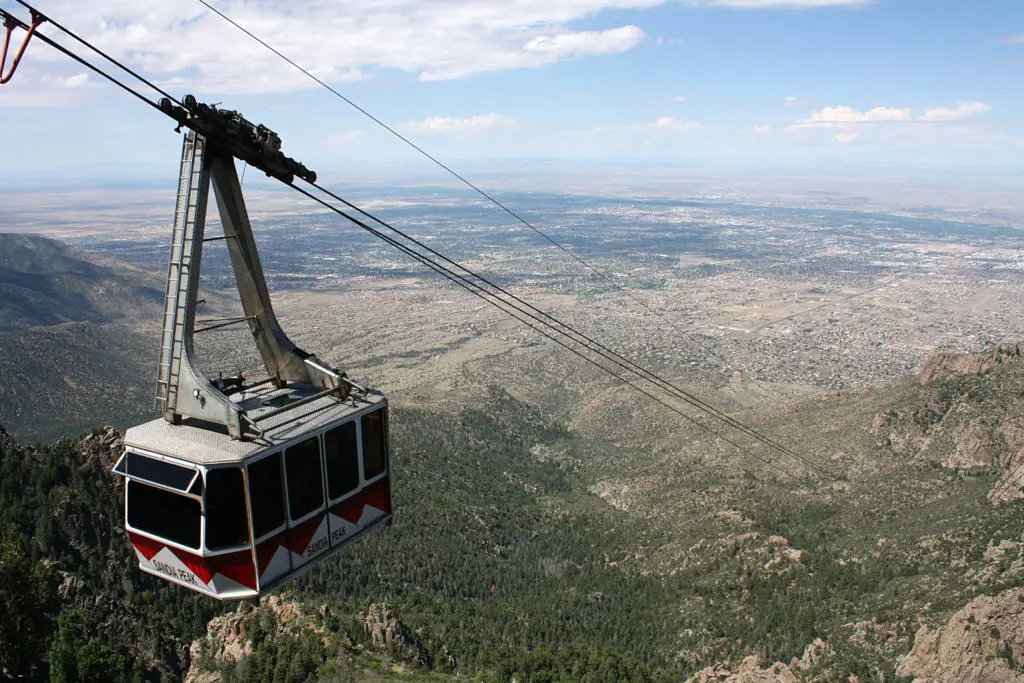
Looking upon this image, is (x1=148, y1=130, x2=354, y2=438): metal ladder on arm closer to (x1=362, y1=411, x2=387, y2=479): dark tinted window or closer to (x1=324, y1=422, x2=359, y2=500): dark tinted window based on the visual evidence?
(x1=362, y1=411, x2=387, y2=479): dark tinted window

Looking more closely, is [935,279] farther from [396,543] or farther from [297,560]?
[297,560]

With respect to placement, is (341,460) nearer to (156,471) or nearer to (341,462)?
(341,462)

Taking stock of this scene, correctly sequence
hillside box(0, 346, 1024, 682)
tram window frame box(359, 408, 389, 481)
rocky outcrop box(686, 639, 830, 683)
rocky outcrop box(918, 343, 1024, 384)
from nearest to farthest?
tram window frame box(359, 408, 389, 481)
rocky outcrop box(686, 639, 830, 683)
hillside box(0, 346, 1024, 682)
rocky outcrop box(918, 343, 1024, 384)

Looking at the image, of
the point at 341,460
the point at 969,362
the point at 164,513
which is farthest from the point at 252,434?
the point at 969,362

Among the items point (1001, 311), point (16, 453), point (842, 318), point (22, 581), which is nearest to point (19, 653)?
point (22, 581)

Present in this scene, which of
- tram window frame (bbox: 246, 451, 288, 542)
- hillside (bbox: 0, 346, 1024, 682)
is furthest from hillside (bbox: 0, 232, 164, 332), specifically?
tram window frame (bbox: 246, 451, 288, 542)

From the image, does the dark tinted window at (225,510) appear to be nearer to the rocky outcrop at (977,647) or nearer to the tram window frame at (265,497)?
the tram window frame at (265,497)
